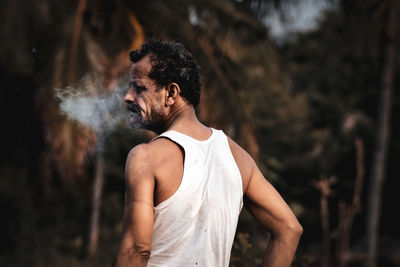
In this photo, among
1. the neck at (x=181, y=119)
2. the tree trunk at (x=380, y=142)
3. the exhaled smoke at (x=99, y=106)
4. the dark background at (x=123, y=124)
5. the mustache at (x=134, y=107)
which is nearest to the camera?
the neck at (x=181, y=119)

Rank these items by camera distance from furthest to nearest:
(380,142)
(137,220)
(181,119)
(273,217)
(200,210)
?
(380,142) < (273,217) < (181,119) < (200,210) < (137,220)

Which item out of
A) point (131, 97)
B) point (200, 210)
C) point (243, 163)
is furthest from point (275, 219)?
point (131, 97)

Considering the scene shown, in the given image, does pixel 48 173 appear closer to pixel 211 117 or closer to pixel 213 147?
pixel 211 117

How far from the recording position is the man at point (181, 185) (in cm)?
164

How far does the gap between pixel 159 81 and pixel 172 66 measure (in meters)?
0.08

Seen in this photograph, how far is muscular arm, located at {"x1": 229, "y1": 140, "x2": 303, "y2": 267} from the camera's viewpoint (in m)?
2.02

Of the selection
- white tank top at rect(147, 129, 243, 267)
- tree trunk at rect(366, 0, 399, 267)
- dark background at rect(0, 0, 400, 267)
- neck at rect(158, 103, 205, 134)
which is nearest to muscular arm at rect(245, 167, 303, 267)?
white tank top at rect(147, 129, 243, 267)

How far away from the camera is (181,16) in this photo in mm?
7031

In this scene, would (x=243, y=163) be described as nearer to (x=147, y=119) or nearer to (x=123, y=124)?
(x=147, y=119)

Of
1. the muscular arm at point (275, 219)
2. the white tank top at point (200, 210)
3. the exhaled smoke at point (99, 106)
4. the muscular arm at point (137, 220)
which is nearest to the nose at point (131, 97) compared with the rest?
the white tank top at point (200, 210)

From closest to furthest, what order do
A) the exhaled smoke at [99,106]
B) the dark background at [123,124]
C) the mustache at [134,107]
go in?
1. the mustache at [134,107]
2. the exhaled smoke at [99,106]
3. the dark background at [123,124]

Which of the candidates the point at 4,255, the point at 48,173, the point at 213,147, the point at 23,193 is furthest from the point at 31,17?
the point at 23,193

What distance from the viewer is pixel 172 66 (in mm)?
1909

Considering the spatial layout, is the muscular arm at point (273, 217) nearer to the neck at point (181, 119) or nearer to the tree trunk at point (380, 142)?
the neck at point (181, 119)
